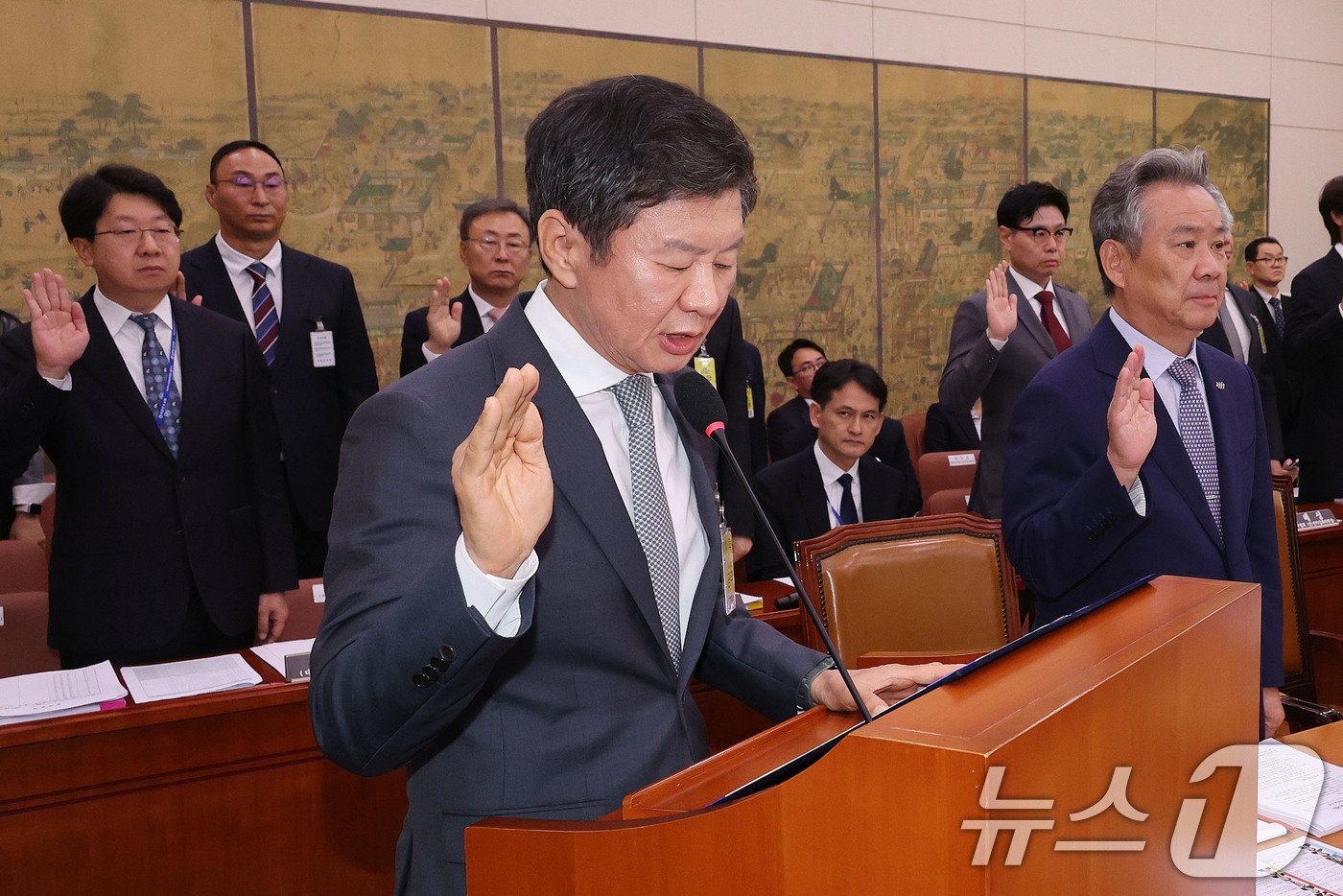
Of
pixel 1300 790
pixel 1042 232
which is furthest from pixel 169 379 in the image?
pixel 1042 232

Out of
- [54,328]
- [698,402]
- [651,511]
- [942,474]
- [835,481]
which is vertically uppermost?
[54,328]

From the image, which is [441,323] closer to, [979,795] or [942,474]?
[942,474]

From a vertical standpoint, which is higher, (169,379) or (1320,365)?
(169,379)

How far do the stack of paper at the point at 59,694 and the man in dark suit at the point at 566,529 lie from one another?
49.2 inches

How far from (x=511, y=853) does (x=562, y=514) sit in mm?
395

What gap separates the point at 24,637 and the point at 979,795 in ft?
9.78

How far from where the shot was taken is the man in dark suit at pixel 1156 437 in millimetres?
2154

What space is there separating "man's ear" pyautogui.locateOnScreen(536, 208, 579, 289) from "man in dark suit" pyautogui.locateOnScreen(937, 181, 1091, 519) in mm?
2782

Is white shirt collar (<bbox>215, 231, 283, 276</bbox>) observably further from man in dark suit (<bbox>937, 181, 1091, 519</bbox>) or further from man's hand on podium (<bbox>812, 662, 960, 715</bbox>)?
man's hand on podium (<bbox>812, 662, 960, 715</bbox>)

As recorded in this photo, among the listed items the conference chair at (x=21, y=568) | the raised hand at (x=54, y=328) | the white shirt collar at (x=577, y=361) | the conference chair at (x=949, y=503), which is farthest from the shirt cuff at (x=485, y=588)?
the conference chair at (x=949, y=503)

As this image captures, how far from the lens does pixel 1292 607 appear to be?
9.77ft

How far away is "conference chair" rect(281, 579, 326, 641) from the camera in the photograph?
3.25 m

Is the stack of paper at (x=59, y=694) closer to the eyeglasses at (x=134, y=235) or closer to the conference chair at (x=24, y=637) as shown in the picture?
the conference chair at (x=24, y=637)

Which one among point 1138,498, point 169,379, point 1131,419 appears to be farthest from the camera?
point 169,379
